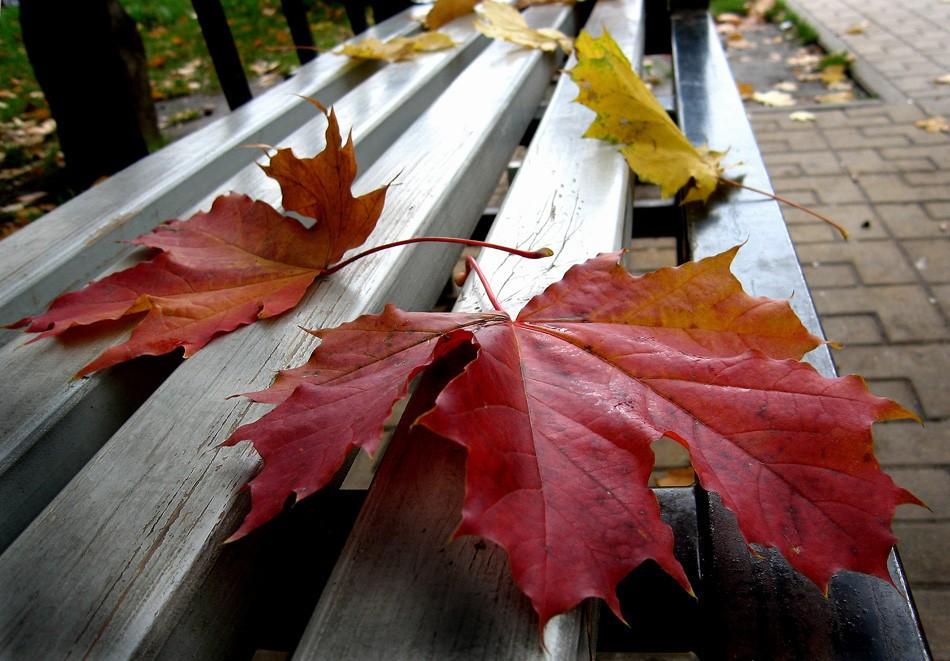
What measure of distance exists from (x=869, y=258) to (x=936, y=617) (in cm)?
166

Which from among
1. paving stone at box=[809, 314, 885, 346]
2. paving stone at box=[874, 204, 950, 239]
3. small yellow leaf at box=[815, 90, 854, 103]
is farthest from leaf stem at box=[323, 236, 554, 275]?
small yellow leaf at box=[815, 90, 854, 103]

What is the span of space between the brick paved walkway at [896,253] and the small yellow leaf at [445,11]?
1.62 metres

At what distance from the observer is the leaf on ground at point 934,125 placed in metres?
3.79

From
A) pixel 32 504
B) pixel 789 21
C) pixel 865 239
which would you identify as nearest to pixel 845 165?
pixel 865 239

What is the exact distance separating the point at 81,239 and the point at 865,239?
294 cm

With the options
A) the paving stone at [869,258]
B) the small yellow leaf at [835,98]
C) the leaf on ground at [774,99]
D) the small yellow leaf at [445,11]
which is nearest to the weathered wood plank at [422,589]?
the small yellow leaf at [445,11]

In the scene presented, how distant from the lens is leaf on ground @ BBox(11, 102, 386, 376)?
75cm

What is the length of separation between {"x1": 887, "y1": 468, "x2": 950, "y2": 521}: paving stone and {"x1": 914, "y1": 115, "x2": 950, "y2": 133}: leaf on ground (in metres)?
2.65

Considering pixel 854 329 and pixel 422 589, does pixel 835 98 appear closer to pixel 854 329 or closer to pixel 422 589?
pixel 854 329

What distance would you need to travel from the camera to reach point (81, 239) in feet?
3.46

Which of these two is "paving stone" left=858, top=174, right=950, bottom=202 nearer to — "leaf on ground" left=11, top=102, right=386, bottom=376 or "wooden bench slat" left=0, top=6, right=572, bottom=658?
"wooden bench slat" left=0, top=6, right=572, bottom=658

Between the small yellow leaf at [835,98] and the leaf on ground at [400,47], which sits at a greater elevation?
the leaf on ground at [400,47]

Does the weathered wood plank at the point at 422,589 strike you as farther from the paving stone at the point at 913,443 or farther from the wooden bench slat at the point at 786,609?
the paving stone at the point at 913,443

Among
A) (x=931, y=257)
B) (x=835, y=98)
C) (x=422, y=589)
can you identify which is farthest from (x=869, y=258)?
(x=422, y=589)
